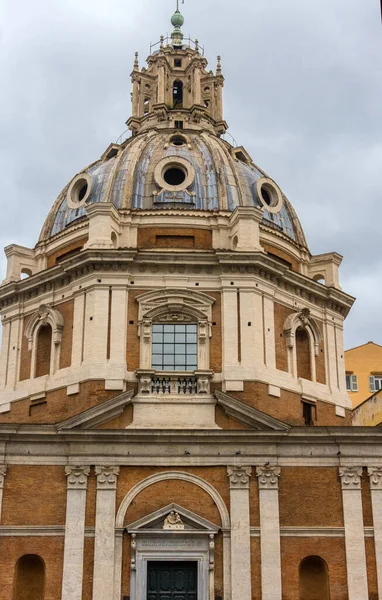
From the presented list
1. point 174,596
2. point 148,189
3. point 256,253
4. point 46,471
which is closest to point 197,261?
point 256,253

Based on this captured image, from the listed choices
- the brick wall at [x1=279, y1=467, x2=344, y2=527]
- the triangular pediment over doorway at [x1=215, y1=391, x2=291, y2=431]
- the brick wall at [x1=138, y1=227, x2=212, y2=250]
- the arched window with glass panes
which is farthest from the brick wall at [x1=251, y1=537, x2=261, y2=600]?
→ the brick wall at [x1=138, y1=227, x2=212, y2=250]

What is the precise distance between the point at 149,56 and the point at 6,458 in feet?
81.7

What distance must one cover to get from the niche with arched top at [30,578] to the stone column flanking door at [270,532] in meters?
6.66

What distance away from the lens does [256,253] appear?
105 ft

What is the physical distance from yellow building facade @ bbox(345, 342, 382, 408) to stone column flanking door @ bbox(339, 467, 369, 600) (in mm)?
20293

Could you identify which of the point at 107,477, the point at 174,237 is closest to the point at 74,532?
the point at 107,477

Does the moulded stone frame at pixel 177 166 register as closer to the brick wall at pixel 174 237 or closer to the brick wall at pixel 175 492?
the brick wall at pixel 174 237

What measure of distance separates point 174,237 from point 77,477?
419 inches

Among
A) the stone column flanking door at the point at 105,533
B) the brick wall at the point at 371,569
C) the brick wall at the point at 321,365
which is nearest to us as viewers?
the stone column flanking door at the point at 105,533

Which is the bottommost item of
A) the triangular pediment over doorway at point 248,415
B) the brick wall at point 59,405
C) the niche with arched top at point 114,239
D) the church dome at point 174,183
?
the triangular pediment over doorway at point 248,415

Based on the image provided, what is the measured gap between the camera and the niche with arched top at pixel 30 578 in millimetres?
27438

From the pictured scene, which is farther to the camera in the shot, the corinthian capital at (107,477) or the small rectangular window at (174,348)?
the small rectangular window at (174,348)

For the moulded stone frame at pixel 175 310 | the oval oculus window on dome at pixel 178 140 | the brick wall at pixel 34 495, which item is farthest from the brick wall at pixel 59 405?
the oval oculus window on dome at pixel 178 140

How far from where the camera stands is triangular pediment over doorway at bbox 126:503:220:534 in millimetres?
27281
